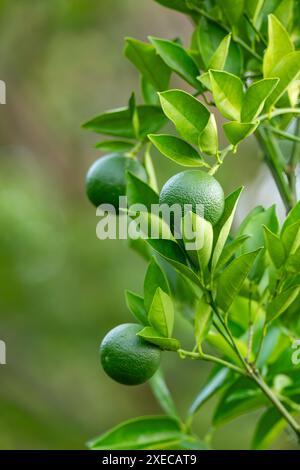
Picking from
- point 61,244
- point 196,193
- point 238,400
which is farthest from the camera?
point 61,244

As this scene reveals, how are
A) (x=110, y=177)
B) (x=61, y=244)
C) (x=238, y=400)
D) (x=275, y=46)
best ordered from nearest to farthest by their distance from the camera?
(x=275, y=46)
(x=110, y=177)
(x=238, y=400)
(x=61, y=244)

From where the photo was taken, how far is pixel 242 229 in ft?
2.74

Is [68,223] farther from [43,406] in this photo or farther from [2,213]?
[43,406]

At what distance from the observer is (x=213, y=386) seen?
1029 millimetres

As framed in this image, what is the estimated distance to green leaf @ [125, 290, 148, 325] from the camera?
777 millimetres

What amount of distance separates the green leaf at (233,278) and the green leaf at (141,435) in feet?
0.91

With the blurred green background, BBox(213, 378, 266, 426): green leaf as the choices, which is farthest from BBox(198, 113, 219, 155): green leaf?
the blurred green background

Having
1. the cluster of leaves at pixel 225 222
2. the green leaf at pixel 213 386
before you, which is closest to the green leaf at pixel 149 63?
the cluster of leaves at pixel 225 222

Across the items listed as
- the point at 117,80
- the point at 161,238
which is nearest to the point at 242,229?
the point at 161,238

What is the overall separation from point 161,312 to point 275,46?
0.29m

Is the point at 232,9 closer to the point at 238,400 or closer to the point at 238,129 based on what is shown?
the point at 238,129

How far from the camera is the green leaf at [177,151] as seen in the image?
0.74 meters

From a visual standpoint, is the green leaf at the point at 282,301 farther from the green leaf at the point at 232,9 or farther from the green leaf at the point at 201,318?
the green leaf at the point at 232,9

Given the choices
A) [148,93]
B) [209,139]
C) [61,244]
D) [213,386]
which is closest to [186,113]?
[209,139]
